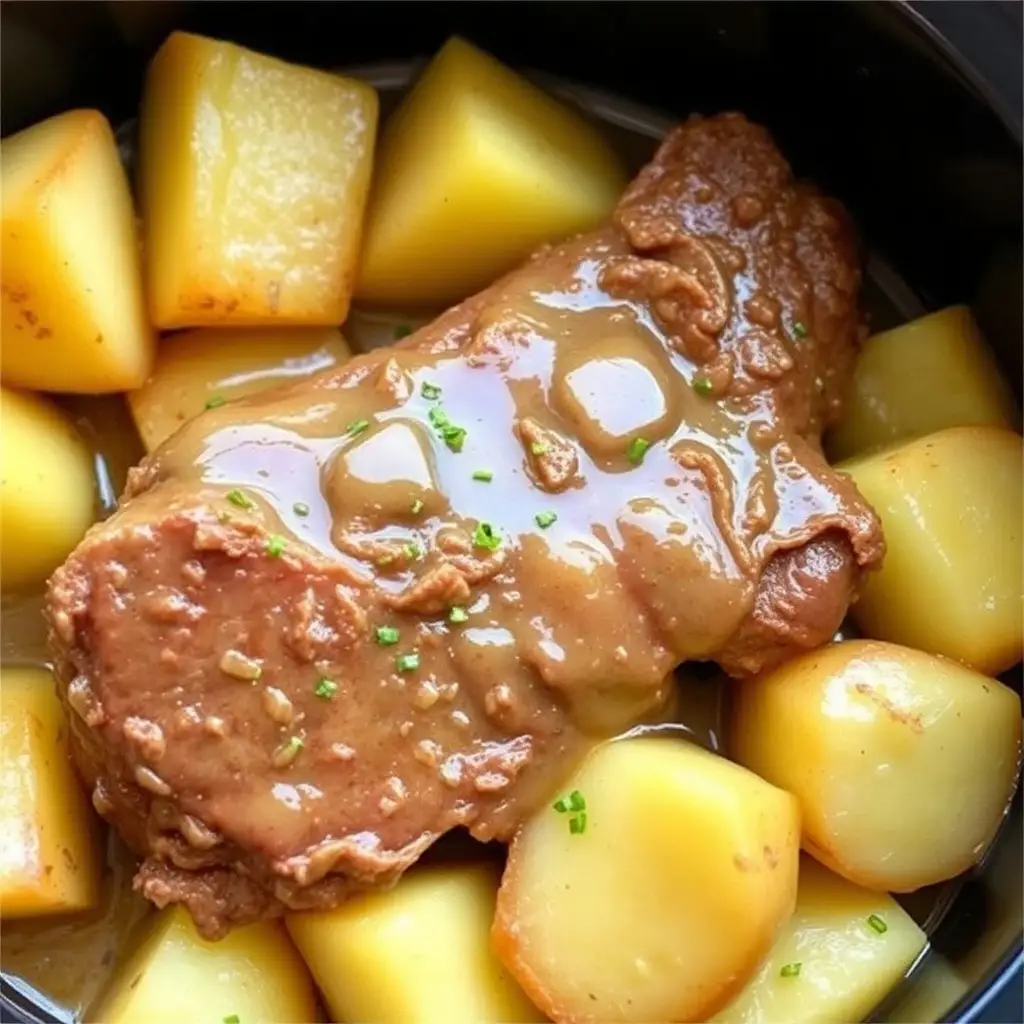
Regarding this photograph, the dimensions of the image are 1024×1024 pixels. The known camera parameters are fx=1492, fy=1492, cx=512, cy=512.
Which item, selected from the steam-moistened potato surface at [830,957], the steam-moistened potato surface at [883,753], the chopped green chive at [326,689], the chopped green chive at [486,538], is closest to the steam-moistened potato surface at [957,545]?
the steam-moistened potato surface at [883,753]

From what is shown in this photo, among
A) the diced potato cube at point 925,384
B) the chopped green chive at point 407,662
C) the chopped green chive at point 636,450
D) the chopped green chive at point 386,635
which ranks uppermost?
the diced potato cube at point 925,384

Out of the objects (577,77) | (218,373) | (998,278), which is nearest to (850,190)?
(998,278)

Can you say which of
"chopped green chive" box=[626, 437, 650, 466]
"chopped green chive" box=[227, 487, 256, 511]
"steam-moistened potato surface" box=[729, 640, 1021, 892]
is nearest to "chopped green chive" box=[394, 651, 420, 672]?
"chopped green chive" box=[227, 487, 256, 511]

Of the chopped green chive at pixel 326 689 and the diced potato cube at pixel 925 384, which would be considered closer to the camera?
the chopped green chive at pixel 326 689

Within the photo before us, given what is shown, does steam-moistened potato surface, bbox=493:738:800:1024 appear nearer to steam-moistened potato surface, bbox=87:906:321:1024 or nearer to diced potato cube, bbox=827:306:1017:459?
steam-moistened potato surface, bbox=87:906:321:1024

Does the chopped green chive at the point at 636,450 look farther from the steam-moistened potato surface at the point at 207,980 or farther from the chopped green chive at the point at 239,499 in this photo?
the steam-moistened potato surface at the point at 207,980

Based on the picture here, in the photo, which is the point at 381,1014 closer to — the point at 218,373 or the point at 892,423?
the point at 218,373
